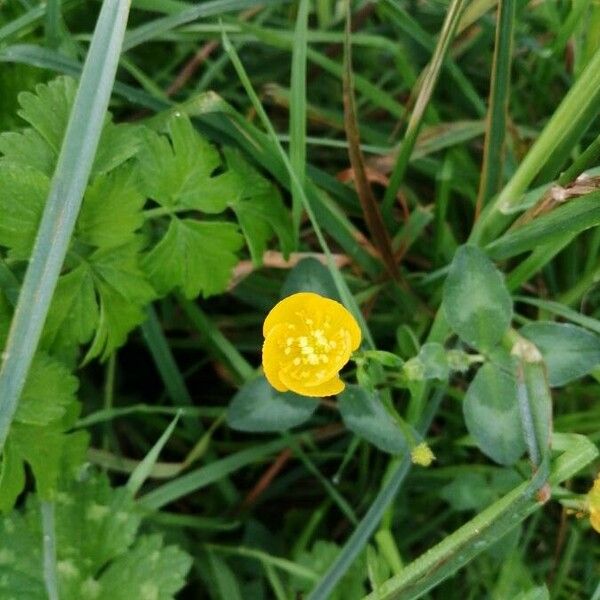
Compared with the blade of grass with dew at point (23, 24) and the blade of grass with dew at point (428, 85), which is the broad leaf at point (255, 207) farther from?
the blade of grass with dew at point (23, 24)

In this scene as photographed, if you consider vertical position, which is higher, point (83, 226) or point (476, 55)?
point (476, 55)

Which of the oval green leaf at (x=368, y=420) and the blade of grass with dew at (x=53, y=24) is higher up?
the blade of grass with dew at (x=53, y=24)

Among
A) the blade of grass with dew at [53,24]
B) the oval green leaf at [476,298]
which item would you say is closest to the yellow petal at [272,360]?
the oval green leaf at [476,298]

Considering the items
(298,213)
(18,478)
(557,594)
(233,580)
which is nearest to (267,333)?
(298,213)

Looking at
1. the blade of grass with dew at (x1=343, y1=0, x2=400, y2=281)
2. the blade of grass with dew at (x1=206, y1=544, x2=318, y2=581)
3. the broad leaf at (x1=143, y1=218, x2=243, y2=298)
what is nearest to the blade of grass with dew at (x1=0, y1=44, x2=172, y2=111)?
the broad leaf at (x1=143, y1=218, x2=243, y2=298)

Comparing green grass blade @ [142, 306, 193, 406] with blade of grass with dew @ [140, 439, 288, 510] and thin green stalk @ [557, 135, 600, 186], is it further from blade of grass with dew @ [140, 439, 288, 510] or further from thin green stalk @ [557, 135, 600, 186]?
thin green stalk @ [557, 135, 600, 186]

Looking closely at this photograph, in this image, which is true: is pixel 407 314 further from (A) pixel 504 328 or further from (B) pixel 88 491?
(B) pixel 88 491
